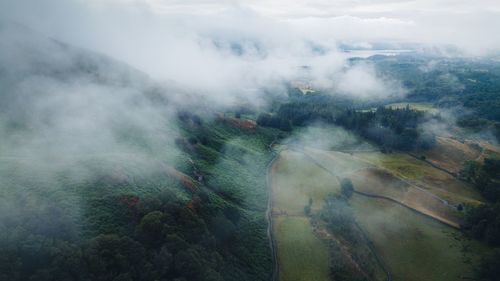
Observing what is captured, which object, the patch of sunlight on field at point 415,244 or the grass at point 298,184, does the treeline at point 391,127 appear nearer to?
the grass at point 298,184

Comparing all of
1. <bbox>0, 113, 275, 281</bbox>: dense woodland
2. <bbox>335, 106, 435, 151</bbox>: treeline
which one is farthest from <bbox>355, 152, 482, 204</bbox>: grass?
<bbox>0, 113, 275, 281</bbox>: dense woodland

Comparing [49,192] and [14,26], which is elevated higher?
[14,26]

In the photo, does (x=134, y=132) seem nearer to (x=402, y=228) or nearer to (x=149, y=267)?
(x=149, y=267)

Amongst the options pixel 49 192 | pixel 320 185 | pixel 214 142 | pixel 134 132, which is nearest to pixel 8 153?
pixel 49 192

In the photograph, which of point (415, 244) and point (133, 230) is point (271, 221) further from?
point (133, 230)

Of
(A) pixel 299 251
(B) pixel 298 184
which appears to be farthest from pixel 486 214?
Result: (A) pixel 299 251

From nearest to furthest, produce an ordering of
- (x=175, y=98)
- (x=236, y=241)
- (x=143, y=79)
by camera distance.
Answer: (x=236, y=241)
(x=175, y=98)
(x=143, y=79)
